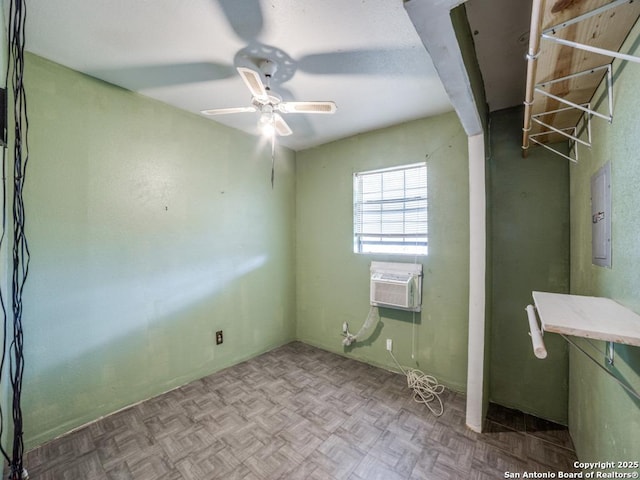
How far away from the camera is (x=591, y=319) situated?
931 millimetres

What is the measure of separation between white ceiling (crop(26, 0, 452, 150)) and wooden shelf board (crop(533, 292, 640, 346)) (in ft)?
5.22

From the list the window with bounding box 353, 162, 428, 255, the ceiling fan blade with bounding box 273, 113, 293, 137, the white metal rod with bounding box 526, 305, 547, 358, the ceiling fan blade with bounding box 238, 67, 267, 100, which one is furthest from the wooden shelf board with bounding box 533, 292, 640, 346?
the ceiling fan blade with bounding box 273, 113, 293, 137

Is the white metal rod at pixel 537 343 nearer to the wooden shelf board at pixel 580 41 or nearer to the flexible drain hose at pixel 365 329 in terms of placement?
the wooden shelf board at pixel 580 41

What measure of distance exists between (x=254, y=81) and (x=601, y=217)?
1.98 meters

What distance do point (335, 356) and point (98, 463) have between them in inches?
85.9

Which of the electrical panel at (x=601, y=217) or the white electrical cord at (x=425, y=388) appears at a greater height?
the electrical panel at (x=601, y=217)

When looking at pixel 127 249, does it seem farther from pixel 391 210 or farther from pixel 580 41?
pixel 580 41

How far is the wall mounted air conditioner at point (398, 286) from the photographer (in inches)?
102

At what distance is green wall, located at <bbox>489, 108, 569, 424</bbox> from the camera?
204 centimetres

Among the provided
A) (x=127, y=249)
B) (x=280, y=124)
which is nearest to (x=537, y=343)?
(x=280, y=124)

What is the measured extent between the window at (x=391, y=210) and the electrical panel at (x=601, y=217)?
4.26 feet

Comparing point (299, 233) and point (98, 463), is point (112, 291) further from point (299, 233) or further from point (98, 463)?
point (299, 233)

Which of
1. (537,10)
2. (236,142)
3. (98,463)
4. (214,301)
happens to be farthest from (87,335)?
(537,10)

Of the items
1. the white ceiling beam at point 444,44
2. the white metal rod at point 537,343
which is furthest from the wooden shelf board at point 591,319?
the white ceiling beam at point 444,44
